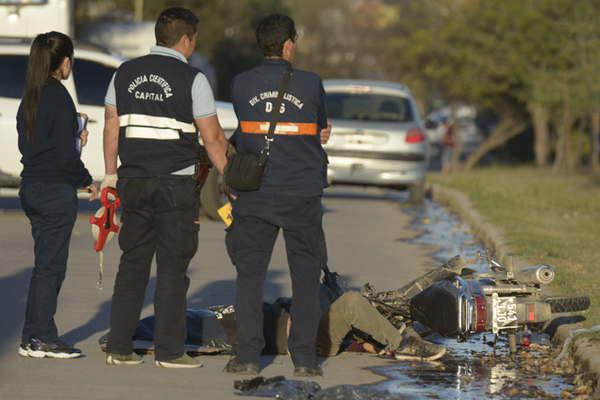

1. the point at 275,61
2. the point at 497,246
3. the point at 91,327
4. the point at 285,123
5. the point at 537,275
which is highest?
the point at 275,61

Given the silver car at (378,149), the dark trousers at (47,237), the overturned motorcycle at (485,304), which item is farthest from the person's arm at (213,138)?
the silver car at (378,149)

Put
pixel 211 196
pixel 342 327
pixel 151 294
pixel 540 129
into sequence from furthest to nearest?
pixel 540 129 → pixel 211 196 → pixel 151 294 → pixel 342 327

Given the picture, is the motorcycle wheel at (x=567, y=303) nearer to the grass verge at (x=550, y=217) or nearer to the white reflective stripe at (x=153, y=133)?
the grass verge at (x=550, y=217)

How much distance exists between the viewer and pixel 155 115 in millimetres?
8031

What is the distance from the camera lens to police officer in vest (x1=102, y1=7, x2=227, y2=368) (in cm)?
803

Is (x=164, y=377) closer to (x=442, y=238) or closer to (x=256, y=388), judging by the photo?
(x=256, y=388)

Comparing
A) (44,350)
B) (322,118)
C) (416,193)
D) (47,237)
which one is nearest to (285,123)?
(322,118)

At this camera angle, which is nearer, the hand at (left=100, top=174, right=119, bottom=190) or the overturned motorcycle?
the hand at (left=100, top=174, right=119, bottom=190)

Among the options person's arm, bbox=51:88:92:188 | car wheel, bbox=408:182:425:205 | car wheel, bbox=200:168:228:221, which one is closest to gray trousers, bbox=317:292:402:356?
person's arm, bbox=51:88:92:188

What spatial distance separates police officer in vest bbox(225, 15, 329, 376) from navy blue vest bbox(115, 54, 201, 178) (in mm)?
273

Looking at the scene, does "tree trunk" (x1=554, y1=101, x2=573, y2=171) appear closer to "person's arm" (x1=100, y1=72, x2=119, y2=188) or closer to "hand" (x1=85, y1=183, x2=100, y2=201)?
"hand" (x1=85, y1=183, x2=100, y2=201)

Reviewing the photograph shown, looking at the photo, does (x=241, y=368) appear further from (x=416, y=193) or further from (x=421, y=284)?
(x=416, y=193)

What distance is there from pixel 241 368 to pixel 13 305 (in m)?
3.00

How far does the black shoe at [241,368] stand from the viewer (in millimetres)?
8023
